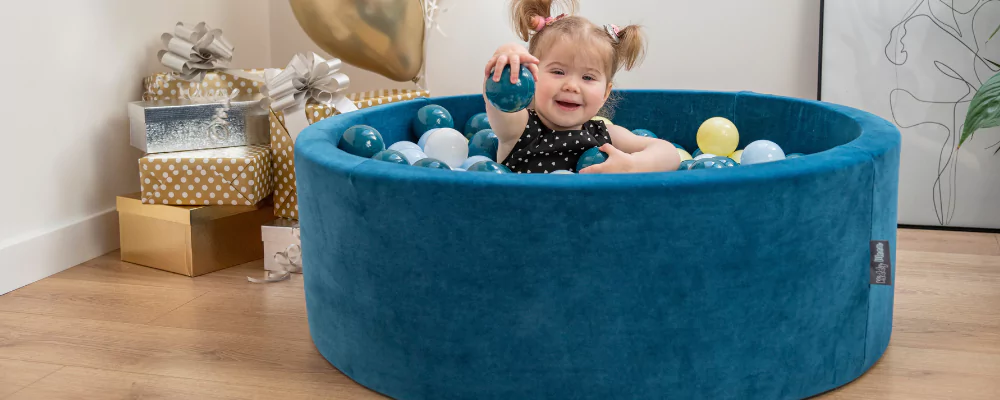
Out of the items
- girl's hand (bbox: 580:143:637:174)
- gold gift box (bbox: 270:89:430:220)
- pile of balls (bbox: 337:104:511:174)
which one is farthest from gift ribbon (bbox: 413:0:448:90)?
girl's hand (bbox: 580:143:637:174)

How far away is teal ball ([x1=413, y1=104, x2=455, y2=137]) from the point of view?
7.73ft

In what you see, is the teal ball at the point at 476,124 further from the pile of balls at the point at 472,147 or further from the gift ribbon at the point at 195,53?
the gift ribbon at the point at 195,53

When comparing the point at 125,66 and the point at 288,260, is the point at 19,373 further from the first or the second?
the point at 125,66

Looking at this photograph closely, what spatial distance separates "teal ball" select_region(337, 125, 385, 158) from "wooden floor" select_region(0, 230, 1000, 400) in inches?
15.2

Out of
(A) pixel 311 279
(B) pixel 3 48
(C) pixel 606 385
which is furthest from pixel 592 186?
(B) pixel 3 48

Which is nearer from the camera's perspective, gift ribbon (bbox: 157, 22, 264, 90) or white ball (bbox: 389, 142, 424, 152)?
white ball (bbox: 389, 142, 424, 152)

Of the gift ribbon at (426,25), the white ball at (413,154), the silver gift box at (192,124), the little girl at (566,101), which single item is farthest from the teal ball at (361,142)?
the gift ribbon at (426,25)

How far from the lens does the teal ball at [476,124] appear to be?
2.43 meters

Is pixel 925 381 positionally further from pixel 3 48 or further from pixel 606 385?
pixel 3 48

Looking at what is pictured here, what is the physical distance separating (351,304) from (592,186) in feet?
1.65

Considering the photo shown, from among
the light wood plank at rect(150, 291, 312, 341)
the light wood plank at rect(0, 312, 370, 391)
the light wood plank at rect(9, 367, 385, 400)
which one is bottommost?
the light wood plank at rect(9, 367, 385, 400)

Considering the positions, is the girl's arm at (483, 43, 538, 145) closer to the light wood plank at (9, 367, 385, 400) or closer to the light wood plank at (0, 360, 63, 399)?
the light wood plank at (9, 367, 385, 400)

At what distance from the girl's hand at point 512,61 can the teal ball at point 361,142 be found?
34 cm

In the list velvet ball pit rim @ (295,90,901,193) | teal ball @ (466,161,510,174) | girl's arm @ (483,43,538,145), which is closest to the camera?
velvet ball pit rim @ (295,90,901,193)
